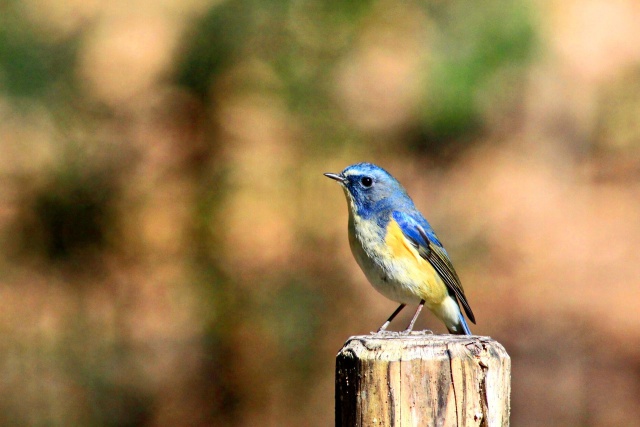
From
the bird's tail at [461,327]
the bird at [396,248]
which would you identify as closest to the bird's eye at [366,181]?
the bird at [396,248]

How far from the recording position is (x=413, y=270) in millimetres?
4809

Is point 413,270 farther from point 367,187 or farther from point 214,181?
point 214,181

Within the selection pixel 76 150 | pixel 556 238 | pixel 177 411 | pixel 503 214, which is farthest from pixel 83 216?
pixel 556 238

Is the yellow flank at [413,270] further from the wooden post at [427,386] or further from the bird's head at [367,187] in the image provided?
the wooden post at [427,386]

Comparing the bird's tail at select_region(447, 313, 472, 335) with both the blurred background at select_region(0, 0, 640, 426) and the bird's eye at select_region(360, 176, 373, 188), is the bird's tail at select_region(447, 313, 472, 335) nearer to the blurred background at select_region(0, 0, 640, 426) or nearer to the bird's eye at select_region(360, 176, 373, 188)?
the bird's eye at select_region(360, 176, 373, 188)

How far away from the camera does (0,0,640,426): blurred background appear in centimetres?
630

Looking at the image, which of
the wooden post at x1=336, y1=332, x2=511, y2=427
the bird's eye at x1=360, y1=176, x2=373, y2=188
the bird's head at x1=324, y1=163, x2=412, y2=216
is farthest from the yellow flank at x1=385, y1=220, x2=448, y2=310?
the wooden post at x1=336, y1=332, x2=511, y2=427

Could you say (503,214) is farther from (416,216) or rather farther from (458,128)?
(416,216)

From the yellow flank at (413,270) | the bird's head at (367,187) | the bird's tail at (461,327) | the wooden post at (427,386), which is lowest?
the wooden post at (427,386)

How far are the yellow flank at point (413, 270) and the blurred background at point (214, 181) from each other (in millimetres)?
1876

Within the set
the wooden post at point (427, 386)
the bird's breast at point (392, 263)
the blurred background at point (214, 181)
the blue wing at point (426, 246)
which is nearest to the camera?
the wooden post at point (427, 386)

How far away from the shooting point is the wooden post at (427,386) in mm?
2914

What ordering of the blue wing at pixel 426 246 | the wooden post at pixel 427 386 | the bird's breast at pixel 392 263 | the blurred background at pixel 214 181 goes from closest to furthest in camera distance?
the wooden post at pixel 427 386
the bird's breast at pixel 392 263
the blue wing at pixel 426 246
the blurred background at pixel 214 181

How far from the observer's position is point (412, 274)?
15.7 ft
